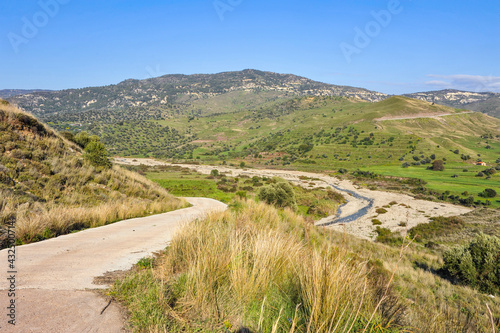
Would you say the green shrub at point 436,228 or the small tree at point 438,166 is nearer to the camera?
the green shrub at point 436,228

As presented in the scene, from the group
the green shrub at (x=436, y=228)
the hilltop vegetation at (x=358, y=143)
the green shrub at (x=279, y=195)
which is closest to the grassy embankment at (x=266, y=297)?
the green shrub at (x=279, y=195)

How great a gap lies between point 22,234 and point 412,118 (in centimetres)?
16390

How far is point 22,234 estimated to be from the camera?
6363mm

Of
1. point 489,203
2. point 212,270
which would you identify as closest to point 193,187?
point 212,270

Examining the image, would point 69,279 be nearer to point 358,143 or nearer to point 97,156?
point 97,156

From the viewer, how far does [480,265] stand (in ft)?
41.6

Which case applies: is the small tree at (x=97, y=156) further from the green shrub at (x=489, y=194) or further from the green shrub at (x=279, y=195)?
the green shrub at (x=489, y=194)

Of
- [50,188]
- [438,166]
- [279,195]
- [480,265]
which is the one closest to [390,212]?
[279,195]

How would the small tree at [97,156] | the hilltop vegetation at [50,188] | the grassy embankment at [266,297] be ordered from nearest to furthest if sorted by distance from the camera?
the grassy embankment at [266,297], the hilltop vegetation at [50,188], the small tree at [97,156]

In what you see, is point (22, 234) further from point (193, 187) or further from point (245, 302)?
point (193, 187)

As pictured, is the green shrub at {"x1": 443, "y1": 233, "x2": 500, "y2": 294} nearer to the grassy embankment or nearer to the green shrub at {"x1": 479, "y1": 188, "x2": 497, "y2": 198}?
the grassy embankment

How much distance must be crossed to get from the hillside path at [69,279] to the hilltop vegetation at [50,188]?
1.15m

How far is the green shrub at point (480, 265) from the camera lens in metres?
12.0

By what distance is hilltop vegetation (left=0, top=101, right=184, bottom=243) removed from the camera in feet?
24.5
